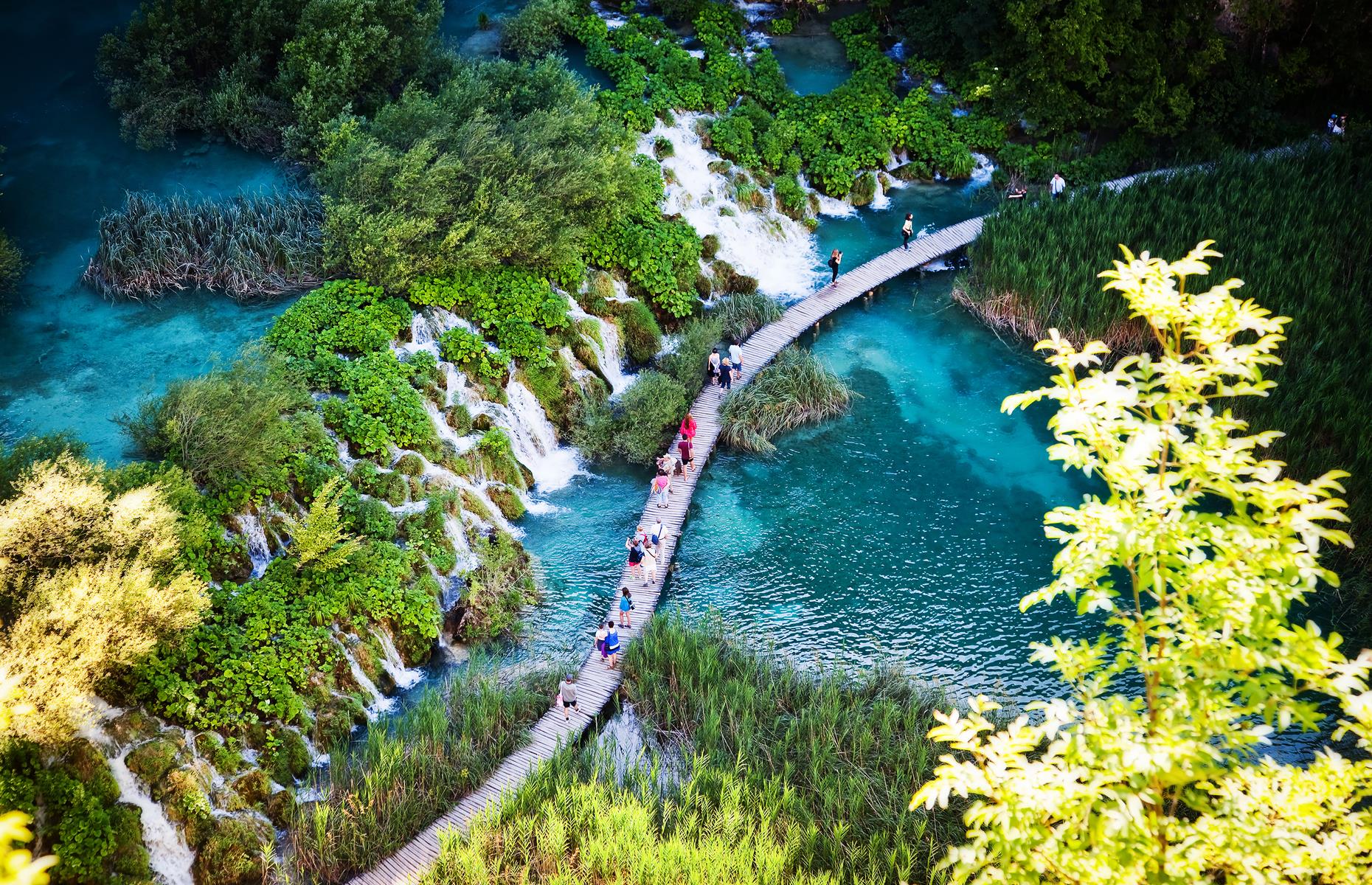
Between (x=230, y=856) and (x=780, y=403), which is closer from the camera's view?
(x=230, y=856)

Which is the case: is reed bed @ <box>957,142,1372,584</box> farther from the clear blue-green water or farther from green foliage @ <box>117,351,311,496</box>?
the clear blue-green water

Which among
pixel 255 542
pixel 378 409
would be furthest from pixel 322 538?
pixel 378 409

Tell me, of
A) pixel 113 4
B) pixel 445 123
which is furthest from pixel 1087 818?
pixel 113 4

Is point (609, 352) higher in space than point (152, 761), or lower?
higher

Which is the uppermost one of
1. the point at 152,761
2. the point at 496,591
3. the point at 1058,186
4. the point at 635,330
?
the point at 1058,186

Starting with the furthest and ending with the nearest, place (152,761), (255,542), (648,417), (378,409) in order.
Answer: (648,417)
(378,409)
(255,542)
(152,761)

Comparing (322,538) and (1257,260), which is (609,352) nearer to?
(322,538)

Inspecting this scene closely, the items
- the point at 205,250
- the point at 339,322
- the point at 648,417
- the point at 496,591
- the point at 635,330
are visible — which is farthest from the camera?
the point at 635,330
